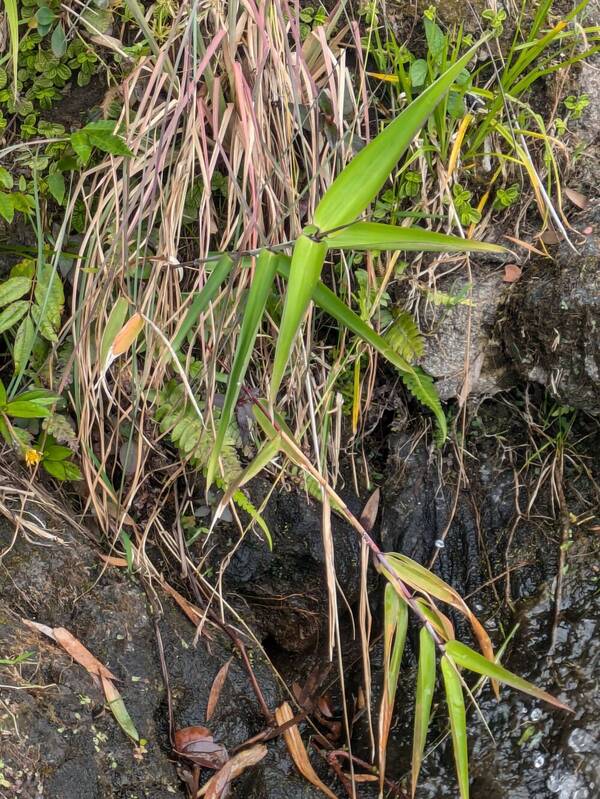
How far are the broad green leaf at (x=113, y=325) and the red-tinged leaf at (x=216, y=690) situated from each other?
0.91 m

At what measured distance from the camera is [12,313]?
6.55ft

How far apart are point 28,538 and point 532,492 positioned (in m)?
1.46

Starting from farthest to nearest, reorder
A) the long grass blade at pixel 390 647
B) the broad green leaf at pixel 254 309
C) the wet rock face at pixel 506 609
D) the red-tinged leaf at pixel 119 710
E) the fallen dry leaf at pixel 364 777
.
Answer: the fallen dry leaf at pixel 364 777 → the wet rock face at pixel 506 609 → the red-tinged leaf at pixel 119 710 → the long grass blade at pixel 390 647 → the broad green leaf at pixel 254 309

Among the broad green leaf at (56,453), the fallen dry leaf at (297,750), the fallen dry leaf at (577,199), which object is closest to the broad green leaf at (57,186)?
the broad green leaf at (56,453)

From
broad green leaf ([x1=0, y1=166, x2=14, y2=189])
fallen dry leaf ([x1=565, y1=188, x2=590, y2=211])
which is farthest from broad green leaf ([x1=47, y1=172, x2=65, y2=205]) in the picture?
fallen dry leaf ([x1=565, y1=188, x2=590, y2=211])

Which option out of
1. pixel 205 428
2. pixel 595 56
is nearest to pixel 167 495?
pixel 205 428

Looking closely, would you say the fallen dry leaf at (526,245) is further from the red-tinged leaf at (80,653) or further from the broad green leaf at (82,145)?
the red-tinged leaf at (80,653)

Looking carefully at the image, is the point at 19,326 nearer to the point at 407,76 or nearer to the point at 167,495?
the point at 167,495

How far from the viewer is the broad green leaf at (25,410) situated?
1.88 m

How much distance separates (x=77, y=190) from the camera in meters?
2.02

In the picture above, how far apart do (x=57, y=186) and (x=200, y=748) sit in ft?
5.05

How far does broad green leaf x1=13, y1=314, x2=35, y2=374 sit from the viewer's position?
198cm

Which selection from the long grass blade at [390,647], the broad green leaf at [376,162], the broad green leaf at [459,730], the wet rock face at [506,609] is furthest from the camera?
the wet rock face at [506,609]

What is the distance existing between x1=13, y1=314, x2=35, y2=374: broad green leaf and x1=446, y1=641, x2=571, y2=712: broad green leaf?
127cm
